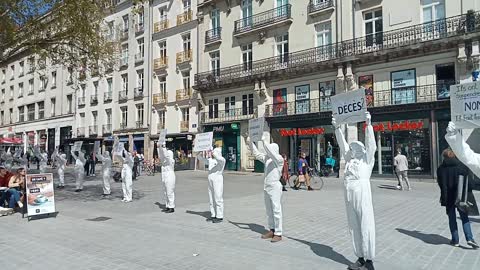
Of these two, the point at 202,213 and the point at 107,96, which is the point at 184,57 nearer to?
the point at 107,96

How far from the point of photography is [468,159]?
13.5 feet

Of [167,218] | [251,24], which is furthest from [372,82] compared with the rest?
[167,218]

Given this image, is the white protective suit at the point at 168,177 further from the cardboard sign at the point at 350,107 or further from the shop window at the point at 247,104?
the shop window at the point at 247,104

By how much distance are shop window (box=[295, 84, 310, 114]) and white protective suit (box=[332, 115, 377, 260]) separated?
810 inches

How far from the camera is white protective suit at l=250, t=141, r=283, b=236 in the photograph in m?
7.28

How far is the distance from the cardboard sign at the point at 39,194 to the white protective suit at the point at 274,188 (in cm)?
618

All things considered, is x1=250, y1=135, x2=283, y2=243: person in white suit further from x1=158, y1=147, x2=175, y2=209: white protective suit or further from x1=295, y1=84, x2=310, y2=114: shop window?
x1=295, y1=84, x2=310, y2=114: shop window

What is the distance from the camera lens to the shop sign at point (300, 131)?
25.4 meters

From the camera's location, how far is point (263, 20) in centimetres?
2925

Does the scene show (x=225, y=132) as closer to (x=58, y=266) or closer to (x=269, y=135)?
(x=269, y=135)

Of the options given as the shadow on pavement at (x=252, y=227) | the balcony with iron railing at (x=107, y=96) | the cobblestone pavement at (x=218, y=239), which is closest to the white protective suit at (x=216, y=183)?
the cobblestone pavement at (x=218, y=239)

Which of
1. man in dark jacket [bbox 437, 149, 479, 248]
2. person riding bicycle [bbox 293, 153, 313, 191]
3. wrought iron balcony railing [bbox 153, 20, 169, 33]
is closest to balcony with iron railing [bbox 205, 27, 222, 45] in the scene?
wrought iron balcony railing [bbox 153, 20, 169, 33]

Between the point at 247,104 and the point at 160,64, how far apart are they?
11951 mm

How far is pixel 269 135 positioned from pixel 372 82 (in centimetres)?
831
